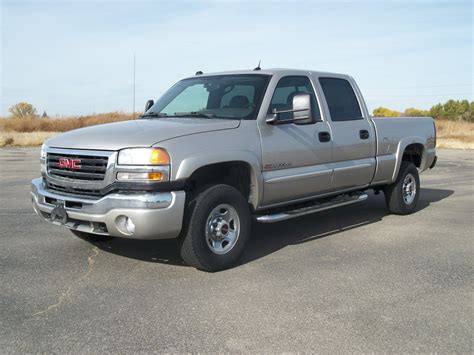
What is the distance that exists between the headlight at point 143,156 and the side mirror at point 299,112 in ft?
4.60

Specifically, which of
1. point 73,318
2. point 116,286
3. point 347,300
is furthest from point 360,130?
point 73,318

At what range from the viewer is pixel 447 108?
77500mm

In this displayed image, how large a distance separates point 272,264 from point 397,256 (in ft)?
4.61

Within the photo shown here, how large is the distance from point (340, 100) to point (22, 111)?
46813 mm

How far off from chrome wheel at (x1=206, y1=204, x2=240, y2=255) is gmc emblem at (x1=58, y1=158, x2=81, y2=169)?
4.34 ft

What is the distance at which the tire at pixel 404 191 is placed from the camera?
7527 millimetres

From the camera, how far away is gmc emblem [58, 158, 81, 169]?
15.2 ft

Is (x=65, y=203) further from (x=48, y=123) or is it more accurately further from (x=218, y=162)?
(x=48, y=123)

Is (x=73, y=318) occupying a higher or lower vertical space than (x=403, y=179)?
lower

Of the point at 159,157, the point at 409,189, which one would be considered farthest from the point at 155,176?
the point at 409,189

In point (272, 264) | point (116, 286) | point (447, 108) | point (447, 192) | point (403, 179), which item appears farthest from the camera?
point (447, 108)

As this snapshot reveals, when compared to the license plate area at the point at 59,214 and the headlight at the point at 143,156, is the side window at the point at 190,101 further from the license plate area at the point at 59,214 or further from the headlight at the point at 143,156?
the license plate area at the point at 59,214

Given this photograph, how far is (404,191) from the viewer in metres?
7.71

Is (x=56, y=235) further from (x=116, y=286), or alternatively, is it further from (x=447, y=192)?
(x=447, y=192)
